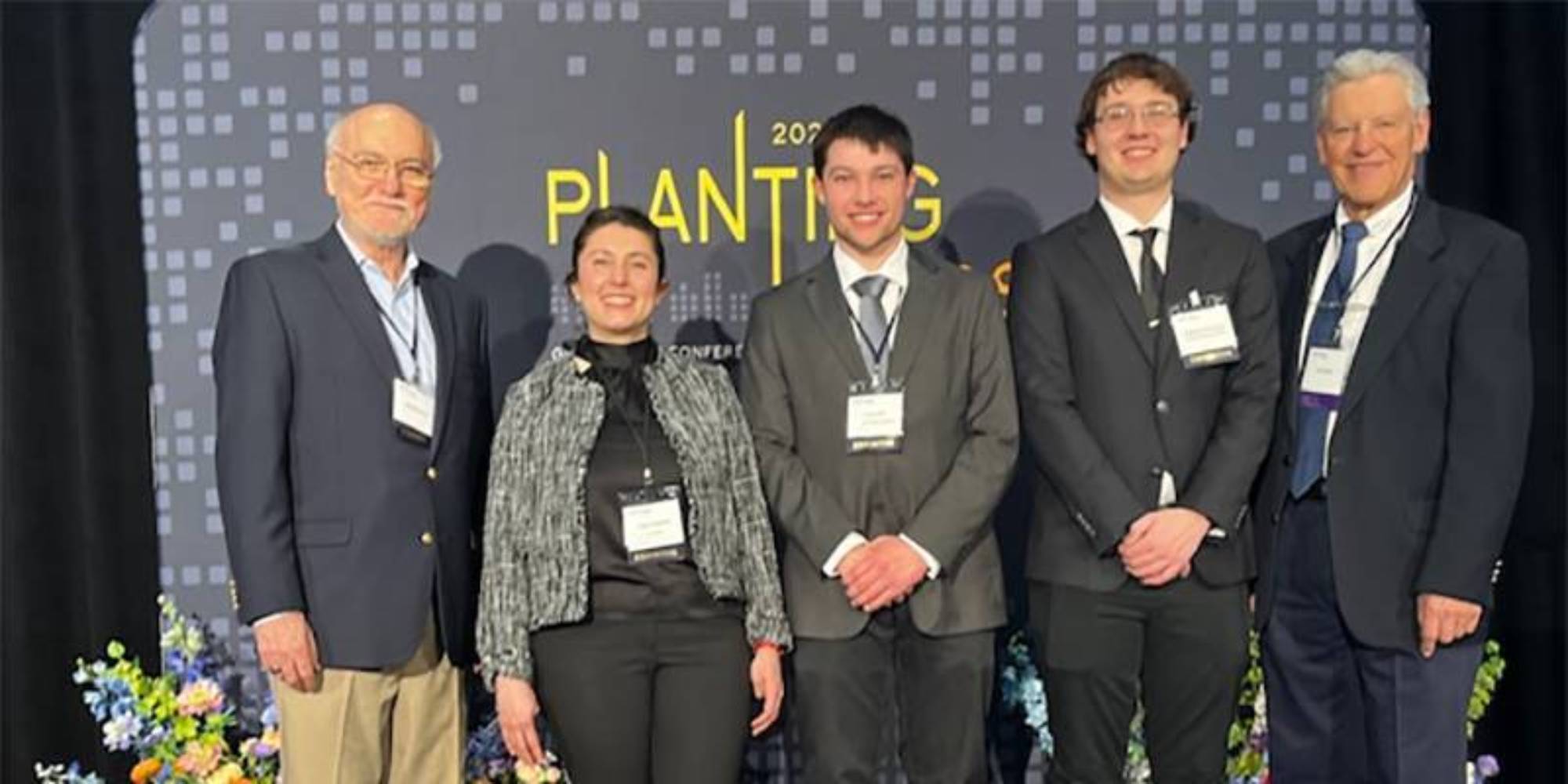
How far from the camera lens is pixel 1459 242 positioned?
2.19 meters

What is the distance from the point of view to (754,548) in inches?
84.6

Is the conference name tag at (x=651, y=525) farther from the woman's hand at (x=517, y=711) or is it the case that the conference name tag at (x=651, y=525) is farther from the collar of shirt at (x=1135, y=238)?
the collar of shirt at (x=1135, y=238)

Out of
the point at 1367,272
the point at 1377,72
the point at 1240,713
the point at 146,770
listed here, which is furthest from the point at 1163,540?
the point at 146,770

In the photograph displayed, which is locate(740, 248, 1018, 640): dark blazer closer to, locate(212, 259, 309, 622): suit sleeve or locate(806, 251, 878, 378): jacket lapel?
locate(806, 251, 878, 378): jacket lapel

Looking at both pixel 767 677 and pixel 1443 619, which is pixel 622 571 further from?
pixel 1443 619

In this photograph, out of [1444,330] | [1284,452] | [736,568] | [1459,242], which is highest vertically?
[1459,242]

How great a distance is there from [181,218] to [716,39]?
148 cm

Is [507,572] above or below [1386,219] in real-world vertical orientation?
below

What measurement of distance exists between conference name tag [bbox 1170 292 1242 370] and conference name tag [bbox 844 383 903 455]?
52 cm

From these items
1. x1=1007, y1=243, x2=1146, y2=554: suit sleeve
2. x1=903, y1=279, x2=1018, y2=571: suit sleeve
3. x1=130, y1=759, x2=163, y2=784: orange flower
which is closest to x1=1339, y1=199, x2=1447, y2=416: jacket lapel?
x1=1007, y1=243, x2=1146, y2=554: suit sleeve

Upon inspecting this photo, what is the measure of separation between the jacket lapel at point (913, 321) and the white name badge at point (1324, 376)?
29.1 inches

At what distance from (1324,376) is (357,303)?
182 cm

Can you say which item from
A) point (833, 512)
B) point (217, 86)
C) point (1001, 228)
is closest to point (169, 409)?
point (217, 86)

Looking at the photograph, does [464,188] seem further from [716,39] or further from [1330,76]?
[1330,76]
